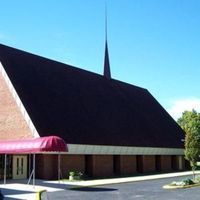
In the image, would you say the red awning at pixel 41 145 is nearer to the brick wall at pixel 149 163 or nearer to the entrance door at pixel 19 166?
the entrance door at pixel 19 166

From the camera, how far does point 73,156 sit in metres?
34.7

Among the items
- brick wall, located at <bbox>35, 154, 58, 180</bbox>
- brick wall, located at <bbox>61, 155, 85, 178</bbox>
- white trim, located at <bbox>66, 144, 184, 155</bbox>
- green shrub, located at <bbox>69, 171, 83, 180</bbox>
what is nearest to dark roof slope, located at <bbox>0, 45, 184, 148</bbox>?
white trim, located at <bbox>66, 144, 184, 155</bbox>

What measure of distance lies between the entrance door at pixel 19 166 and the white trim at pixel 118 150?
12.5 ft

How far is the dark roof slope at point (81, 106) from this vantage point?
34062 mm

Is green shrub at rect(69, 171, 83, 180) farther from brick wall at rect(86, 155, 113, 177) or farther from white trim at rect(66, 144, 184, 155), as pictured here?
brick wall at rect(86, 155, 113, 177)

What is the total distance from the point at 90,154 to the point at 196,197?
16837mm

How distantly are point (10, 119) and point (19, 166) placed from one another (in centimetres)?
421

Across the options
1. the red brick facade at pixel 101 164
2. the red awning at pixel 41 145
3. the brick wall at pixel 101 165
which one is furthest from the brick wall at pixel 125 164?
the red awning at pixel 41 145

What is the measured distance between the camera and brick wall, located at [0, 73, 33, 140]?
3266 centimetres

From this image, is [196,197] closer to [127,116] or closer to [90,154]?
[90,154]

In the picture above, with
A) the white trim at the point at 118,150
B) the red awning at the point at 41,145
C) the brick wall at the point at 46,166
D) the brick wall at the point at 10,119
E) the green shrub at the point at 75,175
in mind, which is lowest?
the green shrub at the point at 75,175

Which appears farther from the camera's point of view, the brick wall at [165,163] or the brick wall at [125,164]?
the brick wall at [165,163]

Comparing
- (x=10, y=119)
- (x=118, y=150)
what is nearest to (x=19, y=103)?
(x=10, y=119)

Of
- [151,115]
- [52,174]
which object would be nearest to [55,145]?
[52,174]
